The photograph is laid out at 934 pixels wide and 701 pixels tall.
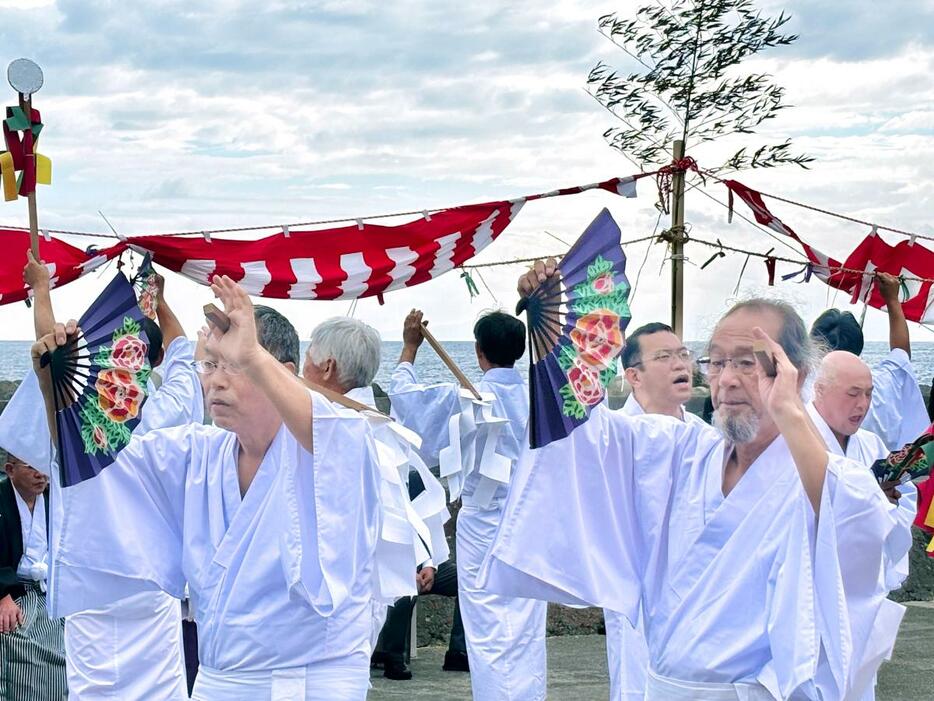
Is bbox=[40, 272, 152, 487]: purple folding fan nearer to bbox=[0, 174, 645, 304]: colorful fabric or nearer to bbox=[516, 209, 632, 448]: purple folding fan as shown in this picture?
bbox=[516, 209, 632, 448]: purple folding fan

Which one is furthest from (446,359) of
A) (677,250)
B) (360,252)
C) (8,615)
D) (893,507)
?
(893,507)

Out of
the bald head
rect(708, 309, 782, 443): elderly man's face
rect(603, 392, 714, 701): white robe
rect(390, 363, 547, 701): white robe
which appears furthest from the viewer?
rect(390, 363, 547, 701): white robe

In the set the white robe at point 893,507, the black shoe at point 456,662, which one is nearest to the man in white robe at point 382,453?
the white robe at point 893,507

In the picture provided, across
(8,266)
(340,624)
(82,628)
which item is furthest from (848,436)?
(8,266)

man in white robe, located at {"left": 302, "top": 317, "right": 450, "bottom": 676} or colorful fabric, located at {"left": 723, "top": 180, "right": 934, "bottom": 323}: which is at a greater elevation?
colorful fabric, located at {"left": 723, "top": 180, "right": 934, "bottom": 323}

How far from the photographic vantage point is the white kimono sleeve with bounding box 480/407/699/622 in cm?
356

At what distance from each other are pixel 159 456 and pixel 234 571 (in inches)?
18.8

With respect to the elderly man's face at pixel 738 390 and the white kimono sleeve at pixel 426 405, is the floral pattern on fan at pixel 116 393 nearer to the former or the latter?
the elderly man's face at pixel 738 390

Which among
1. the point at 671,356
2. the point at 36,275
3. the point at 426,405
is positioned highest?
the point at 36,275

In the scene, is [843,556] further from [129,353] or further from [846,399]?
[129,353]

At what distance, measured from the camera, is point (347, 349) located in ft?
14.9

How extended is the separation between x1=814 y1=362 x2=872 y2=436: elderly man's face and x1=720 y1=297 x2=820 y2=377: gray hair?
1.31 m

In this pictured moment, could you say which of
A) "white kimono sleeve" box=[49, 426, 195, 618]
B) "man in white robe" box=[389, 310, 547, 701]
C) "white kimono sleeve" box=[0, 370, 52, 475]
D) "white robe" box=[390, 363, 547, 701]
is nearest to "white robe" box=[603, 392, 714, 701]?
"man in white robe" box=[389, 310, 547, 701]

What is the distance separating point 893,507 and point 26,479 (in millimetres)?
3646
